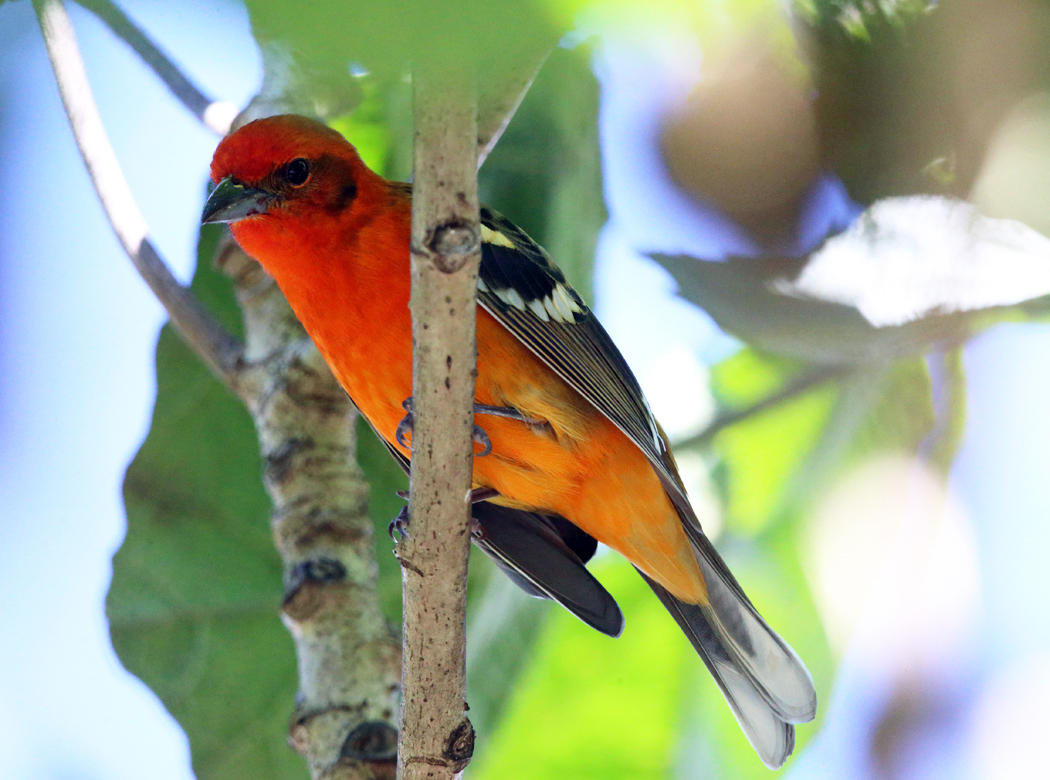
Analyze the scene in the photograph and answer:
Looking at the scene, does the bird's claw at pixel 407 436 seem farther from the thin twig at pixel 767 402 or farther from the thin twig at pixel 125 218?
the thin twig at pixel 767 402

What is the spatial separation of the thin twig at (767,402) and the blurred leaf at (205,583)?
1766 mm

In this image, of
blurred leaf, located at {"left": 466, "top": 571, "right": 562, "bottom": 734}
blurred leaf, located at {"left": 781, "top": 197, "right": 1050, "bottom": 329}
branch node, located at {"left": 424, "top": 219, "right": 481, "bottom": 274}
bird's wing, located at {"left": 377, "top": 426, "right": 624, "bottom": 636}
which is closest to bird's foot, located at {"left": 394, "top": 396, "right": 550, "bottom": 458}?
bird's wing, located at {"left": 377, "top": 426, "right": 624, "bottom": 636}

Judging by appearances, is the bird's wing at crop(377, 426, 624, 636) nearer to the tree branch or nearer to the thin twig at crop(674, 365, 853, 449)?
the tree branch

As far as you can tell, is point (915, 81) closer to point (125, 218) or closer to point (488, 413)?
point (488, 413)

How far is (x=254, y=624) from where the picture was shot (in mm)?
4219

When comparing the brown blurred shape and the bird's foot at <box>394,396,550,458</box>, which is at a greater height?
the brown blurred shape

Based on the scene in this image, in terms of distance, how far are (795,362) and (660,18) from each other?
321 cm

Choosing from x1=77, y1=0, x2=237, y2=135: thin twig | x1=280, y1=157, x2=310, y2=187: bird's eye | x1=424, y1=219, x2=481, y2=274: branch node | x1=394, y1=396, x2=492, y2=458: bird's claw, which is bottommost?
x1=424, y1=219, x2=481, y2=274: branch node

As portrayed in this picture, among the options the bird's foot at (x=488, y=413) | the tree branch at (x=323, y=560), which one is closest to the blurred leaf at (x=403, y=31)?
the bird's foot at (x=488, y=413)

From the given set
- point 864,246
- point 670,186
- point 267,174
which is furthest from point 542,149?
point 864,246

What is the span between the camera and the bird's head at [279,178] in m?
3.19

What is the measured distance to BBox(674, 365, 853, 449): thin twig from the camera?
11.7 ft

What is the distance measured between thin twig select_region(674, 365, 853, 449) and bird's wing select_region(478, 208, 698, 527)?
430mm

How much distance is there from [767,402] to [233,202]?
190cm
